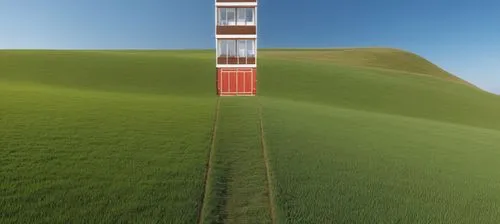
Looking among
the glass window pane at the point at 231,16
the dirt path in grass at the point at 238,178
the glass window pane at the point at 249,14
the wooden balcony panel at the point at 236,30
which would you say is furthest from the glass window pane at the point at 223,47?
the dirt path in grass at the point at 238,178

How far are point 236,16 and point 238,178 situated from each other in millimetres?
31869

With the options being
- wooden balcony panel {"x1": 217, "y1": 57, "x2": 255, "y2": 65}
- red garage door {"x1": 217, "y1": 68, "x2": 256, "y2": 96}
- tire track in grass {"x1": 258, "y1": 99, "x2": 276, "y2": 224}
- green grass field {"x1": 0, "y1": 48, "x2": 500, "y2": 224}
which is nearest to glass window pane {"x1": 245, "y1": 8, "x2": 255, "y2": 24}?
wooden balcony panel {"x1": 217, "y1": 57, "x2": 255, "y2": 65}

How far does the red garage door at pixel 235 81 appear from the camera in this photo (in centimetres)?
5309

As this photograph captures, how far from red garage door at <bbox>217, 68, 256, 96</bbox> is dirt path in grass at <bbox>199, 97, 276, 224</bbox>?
58.9 ft

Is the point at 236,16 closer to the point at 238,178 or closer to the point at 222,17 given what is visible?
the point at 222,17

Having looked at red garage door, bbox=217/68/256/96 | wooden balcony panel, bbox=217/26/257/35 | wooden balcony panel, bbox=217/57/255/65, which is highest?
wooden balcony panel, bbox=217/26/257/35

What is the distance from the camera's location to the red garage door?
174 feet

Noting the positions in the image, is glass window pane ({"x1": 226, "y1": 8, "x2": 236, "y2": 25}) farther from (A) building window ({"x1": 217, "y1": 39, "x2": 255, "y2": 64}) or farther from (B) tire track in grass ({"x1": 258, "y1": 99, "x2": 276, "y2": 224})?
(B) tire track in grass ({"x1": 258, "y1": 99, "x2": 276, "y2": 224})

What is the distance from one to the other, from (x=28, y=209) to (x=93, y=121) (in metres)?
14.5

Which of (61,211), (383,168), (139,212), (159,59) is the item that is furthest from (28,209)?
(159,59)

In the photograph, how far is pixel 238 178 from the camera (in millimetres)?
22672

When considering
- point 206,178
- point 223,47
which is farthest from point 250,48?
point 206,178

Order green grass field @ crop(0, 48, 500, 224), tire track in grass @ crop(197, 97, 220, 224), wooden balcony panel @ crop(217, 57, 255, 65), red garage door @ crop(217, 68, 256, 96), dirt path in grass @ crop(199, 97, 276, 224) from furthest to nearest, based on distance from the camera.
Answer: red garage door @ crop(217, 68, 256, 96), wooden balcony panel @ crop(217, 57, 255, 65), green grass field @ crop(0, 48, 500, 224), dirt path in grass @ crop(199, 97, 276, 224), tire track in grass @ crop(197, 97, 220, 224)

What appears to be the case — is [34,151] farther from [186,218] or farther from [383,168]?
[383,168]
